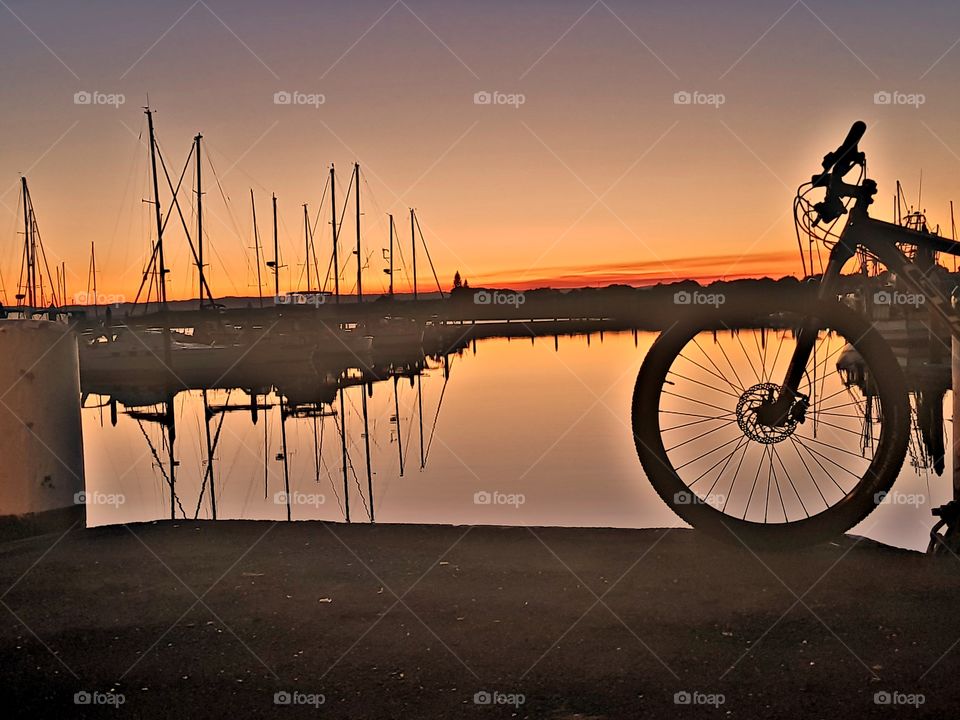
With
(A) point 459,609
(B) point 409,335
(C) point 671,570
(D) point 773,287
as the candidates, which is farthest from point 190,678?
(B) point 409,335

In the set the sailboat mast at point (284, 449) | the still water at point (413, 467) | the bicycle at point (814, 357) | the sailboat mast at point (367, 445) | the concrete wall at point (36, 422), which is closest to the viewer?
the bicycle at point (814, 357)

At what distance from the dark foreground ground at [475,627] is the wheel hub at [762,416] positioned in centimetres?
59

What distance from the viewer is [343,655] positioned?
128 inches

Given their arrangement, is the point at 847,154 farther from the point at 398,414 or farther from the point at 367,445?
the point at 398,414

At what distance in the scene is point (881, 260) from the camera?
14.7ft

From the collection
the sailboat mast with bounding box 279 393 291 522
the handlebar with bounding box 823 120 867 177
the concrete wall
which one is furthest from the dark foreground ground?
the sailboat mast with bounding box 279 393 291 522

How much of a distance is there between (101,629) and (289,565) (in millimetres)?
969

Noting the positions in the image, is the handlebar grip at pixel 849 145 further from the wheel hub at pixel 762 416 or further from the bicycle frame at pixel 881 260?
the wheel hub at pixel 762 416

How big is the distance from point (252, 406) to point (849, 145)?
2248 cm

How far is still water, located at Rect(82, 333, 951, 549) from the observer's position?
34.7ft

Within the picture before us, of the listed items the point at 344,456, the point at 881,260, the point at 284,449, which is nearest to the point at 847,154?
the point at 881,260

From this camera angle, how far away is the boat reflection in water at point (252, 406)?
1224 cm

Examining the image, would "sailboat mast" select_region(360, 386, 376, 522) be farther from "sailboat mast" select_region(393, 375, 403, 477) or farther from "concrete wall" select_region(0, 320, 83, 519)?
"concrete wall" select_region(0, 320, 83, 519)

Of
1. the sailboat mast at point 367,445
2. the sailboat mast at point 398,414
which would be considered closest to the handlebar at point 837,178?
the sailboat mast at point 367,445
